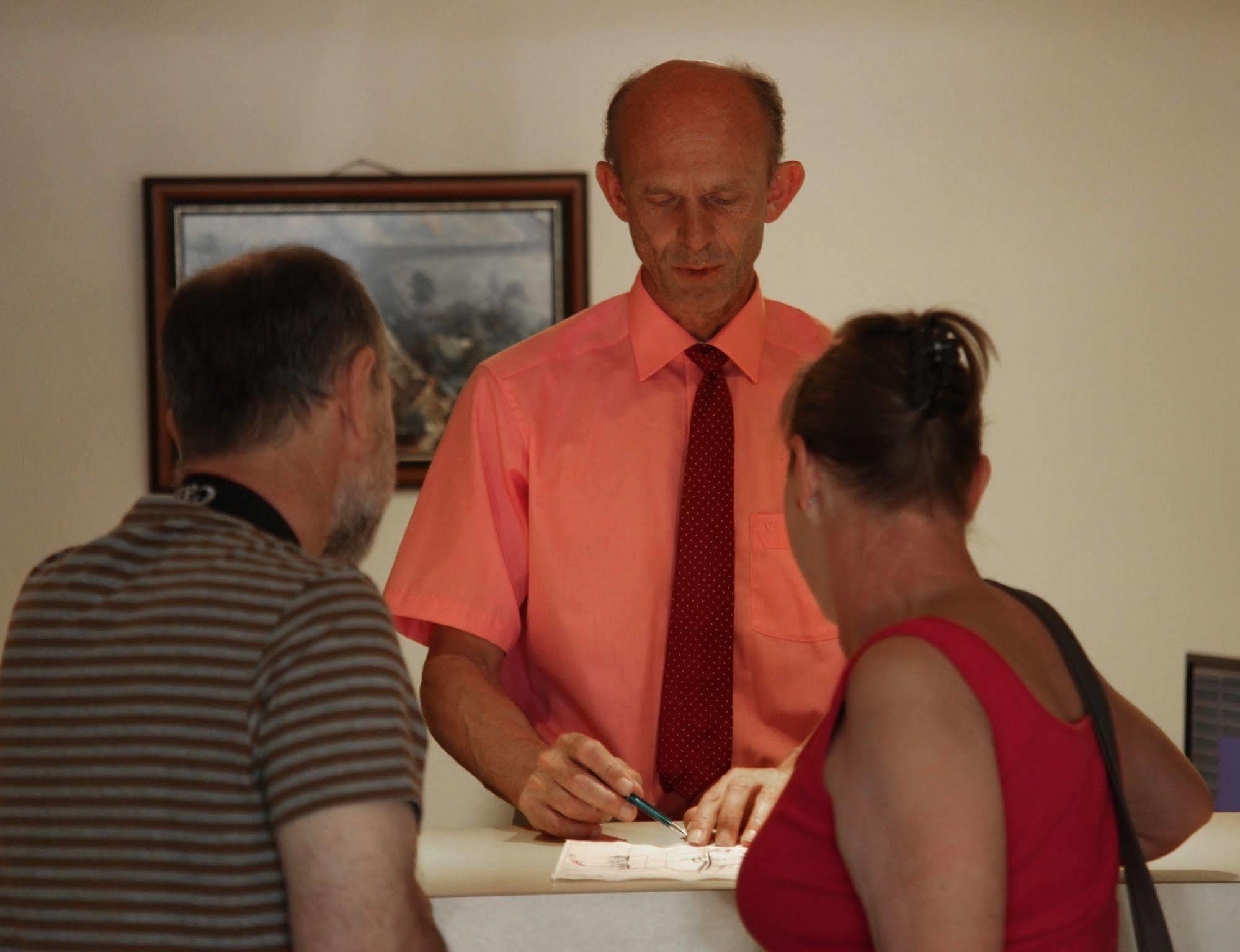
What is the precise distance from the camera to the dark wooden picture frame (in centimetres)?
360

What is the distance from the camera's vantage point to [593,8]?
11.9 ft

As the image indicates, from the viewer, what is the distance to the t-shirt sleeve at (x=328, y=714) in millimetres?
1052

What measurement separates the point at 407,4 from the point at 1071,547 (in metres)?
2.20

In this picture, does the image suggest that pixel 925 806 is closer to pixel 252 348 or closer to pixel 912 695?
pixel 912 695

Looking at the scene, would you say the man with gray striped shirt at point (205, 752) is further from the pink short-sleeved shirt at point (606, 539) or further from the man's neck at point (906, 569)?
the pink short-sleeved shirt at point (606, 539)

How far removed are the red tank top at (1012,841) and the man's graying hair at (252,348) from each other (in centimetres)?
52

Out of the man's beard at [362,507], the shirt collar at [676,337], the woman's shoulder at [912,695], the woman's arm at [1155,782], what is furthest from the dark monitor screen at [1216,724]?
the man's beard at [362,507]

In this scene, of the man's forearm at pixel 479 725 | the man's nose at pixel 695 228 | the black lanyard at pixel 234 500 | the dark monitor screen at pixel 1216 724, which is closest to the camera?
the black lanyard at pixel 234 500

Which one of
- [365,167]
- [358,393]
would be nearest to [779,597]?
[358,393]

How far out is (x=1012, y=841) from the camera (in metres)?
1.12

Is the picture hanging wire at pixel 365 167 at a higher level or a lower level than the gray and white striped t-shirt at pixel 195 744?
higher

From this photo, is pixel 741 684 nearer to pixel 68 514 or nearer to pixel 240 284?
pixel 240 284

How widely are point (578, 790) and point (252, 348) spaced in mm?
704

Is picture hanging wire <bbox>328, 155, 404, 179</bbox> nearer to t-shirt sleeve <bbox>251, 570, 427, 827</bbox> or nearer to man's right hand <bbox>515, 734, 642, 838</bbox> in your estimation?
man's right hand <bbox>515, 734, 642, 838</bbox>
